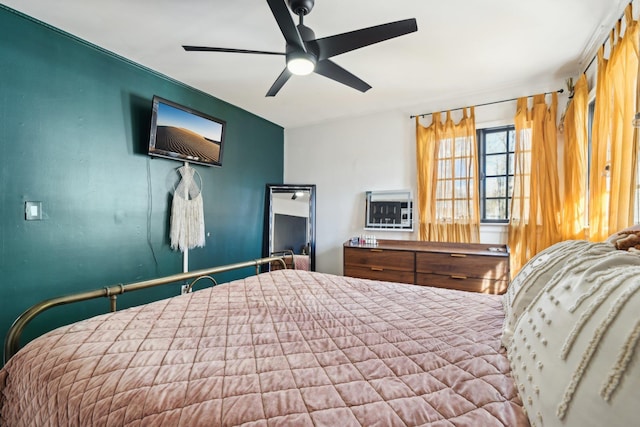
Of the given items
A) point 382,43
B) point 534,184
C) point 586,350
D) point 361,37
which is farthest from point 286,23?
point 534,184

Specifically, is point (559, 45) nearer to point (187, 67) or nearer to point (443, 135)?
point (443, 135)

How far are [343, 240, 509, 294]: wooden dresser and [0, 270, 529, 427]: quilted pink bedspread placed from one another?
1519 mm

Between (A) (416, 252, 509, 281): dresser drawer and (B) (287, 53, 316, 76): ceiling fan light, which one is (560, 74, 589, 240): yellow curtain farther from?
(B) (287, 53, 316, 76): ceiling fan light

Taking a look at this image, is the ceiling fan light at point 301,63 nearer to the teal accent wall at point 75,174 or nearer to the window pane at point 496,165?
the teal accent wall at point 75,174

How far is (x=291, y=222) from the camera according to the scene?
4.24 metres

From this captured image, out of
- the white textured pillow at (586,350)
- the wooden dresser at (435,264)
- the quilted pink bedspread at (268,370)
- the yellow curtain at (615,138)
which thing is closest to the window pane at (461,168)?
the wooden dresser at (435,264)

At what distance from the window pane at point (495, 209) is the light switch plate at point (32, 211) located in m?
4.08

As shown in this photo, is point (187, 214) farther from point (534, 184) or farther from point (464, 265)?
point (534, 184)

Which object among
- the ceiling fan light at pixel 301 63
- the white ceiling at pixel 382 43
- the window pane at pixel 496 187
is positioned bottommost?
the window pane at pixel 496 187

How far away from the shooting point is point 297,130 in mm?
4543

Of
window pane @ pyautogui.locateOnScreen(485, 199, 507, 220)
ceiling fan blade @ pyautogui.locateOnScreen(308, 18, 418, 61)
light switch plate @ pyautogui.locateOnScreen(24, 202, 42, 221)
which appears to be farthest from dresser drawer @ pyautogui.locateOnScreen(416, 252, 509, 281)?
light switch plate @ pyautogui.locateOnScreen(24, 202, 42, 221)

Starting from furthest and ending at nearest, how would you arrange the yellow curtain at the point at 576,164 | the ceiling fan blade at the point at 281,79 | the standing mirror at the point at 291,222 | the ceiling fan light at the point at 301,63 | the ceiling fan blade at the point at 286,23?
1. the standing mirror at the point at 291,222
2. the yellow curtain at the point at 576,164
3. the ceiling fan blade at the point at 281,79
4. the ceiling fan light at the point at 301,63
5. the ceiling fan blade at the point at 286,23

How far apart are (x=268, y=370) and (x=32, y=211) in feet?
7.41

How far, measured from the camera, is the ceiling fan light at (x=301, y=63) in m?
1.74
